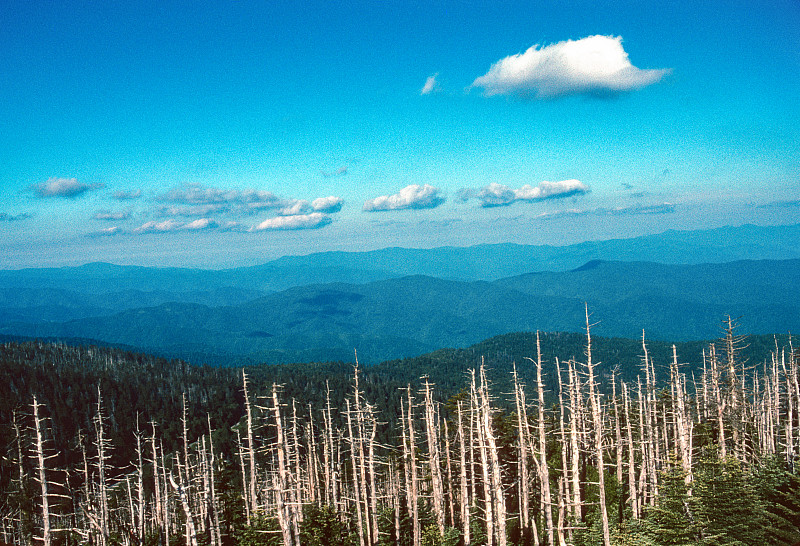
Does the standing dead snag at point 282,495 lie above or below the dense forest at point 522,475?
above

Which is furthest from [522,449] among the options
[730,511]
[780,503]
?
[780,503]

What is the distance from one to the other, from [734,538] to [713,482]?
2.73m

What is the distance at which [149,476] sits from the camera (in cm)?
12412

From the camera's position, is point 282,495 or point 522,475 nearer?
point 282,495

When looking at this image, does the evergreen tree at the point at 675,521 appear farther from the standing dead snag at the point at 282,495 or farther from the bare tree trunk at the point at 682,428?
the standing dead snag at the point at 282,495

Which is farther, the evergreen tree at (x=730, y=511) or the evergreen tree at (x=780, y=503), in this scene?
the evergreen tree at (x=730, y=511)

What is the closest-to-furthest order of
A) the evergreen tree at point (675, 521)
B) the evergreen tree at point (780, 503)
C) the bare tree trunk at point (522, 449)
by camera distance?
1. the evergreen tree at point (675, 521)
2. the evergreen tree at point (780, 503)
3. the bare tree trunk at point (522, 449)

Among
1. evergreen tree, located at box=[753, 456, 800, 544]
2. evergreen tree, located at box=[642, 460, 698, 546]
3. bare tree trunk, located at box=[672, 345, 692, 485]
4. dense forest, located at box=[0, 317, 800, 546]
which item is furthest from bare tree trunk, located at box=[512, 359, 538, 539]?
evergreen tree, located at box=[753, 456, 800, 544]

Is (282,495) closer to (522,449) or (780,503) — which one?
(522,449)

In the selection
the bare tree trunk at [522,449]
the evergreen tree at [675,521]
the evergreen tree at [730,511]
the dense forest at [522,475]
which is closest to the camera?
the evergreen tree at [675,521]

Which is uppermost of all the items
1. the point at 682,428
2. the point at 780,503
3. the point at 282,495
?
the point at 282,495

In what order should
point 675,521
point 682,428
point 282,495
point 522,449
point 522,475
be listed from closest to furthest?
point 675,521 < point 282,495 < point 522,449 < point 682,428 < point 522,475

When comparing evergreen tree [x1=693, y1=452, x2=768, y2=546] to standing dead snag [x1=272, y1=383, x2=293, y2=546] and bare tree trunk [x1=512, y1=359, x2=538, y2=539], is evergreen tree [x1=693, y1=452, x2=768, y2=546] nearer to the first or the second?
bare tree trunk [x1=512, y1=359, x2=538, y2=539]

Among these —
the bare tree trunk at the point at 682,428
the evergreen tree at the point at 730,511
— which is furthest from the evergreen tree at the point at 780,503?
the bare tree trunk at the point at 682,428
